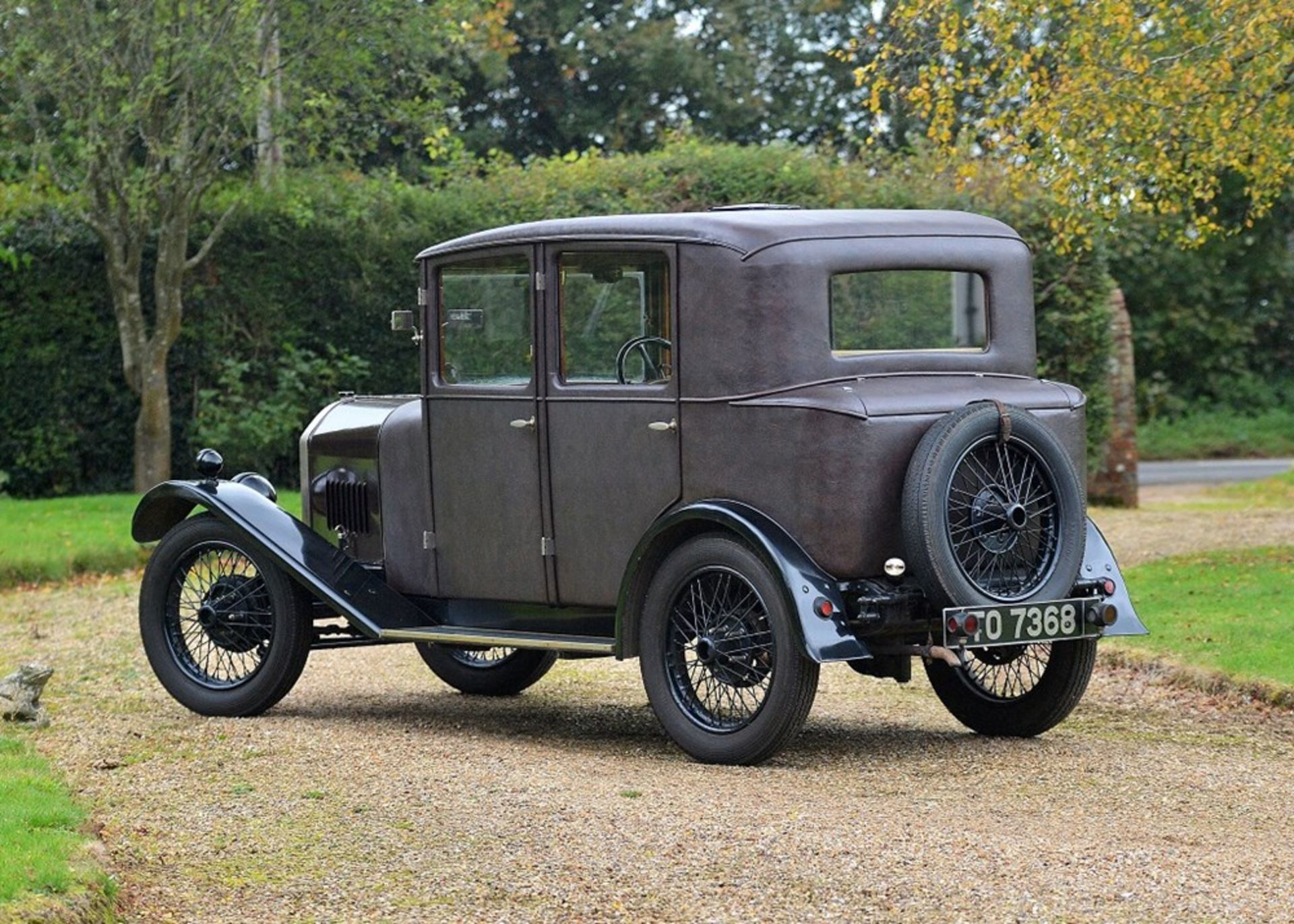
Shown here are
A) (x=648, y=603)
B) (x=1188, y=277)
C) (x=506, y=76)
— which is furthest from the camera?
(x=506, y=76)

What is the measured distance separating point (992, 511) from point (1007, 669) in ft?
Result: 3.70

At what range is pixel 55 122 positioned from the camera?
18.9 metres

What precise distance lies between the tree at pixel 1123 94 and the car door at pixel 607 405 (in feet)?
18.5

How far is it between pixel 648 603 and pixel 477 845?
74.1 inches

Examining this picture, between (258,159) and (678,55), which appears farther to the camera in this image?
(678,55)

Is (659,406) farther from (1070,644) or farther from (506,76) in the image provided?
(506,76)

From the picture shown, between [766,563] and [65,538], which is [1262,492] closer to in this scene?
[65,538]

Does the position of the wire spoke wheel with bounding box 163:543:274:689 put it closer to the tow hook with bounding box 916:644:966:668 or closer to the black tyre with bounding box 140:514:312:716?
the black tyre with bounding box 140:514:312:716

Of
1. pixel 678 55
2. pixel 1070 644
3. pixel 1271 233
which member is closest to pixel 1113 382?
pixel 1070 644

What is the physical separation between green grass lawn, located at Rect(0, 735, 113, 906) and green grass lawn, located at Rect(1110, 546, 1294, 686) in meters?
5.23

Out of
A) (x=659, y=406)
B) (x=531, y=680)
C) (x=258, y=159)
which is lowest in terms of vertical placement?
(x=531, y=680)

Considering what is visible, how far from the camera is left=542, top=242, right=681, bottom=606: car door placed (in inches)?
299

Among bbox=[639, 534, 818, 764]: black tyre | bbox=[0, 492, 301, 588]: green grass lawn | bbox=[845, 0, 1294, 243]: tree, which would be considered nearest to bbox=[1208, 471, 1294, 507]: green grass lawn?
bbox=[845, 0, 1294, 243]: tree

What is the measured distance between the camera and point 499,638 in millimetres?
8023
